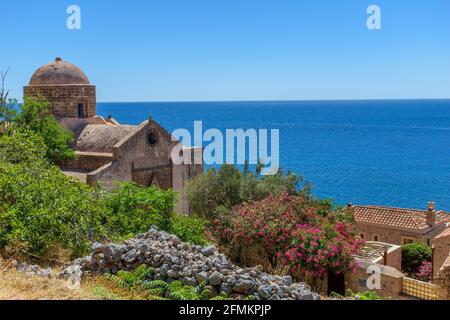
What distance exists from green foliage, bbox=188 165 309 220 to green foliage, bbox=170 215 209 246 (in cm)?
691

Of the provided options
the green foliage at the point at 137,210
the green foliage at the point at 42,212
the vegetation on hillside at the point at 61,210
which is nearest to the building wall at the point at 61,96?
the vegetation on hillside at the point at 61,210

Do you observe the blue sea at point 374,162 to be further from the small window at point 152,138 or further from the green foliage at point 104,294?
the green foliage at point 104,294

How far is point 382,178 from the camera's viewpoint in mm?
80125

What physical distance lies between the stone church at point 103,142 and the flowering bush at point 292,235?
→ 7.04m

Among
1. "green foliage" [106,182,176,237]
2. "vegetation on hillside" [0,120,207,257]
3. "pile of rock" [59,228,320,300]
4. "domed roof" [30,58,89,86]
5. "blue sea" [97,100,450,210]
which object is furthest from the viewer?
"blue sea" [97,100,450,210]

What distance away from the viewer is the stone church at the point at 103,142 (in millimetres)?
24128

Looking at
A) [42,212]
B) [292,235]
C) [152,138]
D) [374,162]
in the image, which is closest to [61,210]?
[42,212]

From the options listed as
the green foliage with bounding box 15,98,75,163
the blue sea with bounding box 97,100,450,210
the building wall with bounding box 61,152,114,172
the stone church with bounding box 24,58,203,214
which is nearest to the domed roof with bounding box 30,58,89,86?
the stone church with bounding box 24,58,203,214

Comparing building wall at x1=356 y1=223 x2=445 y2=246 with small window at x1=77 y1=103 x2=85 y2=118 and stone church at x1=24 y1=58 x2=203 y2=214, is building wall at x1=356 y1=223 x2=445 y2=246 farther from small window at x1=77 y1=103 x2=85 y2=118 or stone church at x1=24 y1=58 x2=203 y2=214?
small window at x1=77 y1=103 x2=85 y2=118

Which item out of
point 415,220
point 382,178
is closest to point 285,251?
point 415,220

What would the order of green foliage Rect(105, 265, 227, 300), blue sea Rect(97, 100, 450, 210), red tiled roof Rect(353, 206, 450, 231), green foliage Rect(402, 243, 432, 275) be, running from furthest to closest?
blue sea Rect(97, 100, 450, 210) → red tiled roof Rect(353, 206, 450, 231) → green foliage Rect(402, 243, 432, 275) → green foliage Rect(105, 265, 227, 300)

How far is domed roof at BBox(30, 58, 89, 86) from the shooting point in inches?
1123

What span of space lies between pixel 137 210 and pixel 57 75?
15.7m

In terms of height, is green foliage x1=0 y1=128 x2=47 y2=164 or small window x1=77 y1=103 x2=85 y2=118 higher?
small window x1=77 y1=103 x2=85 y2=118
